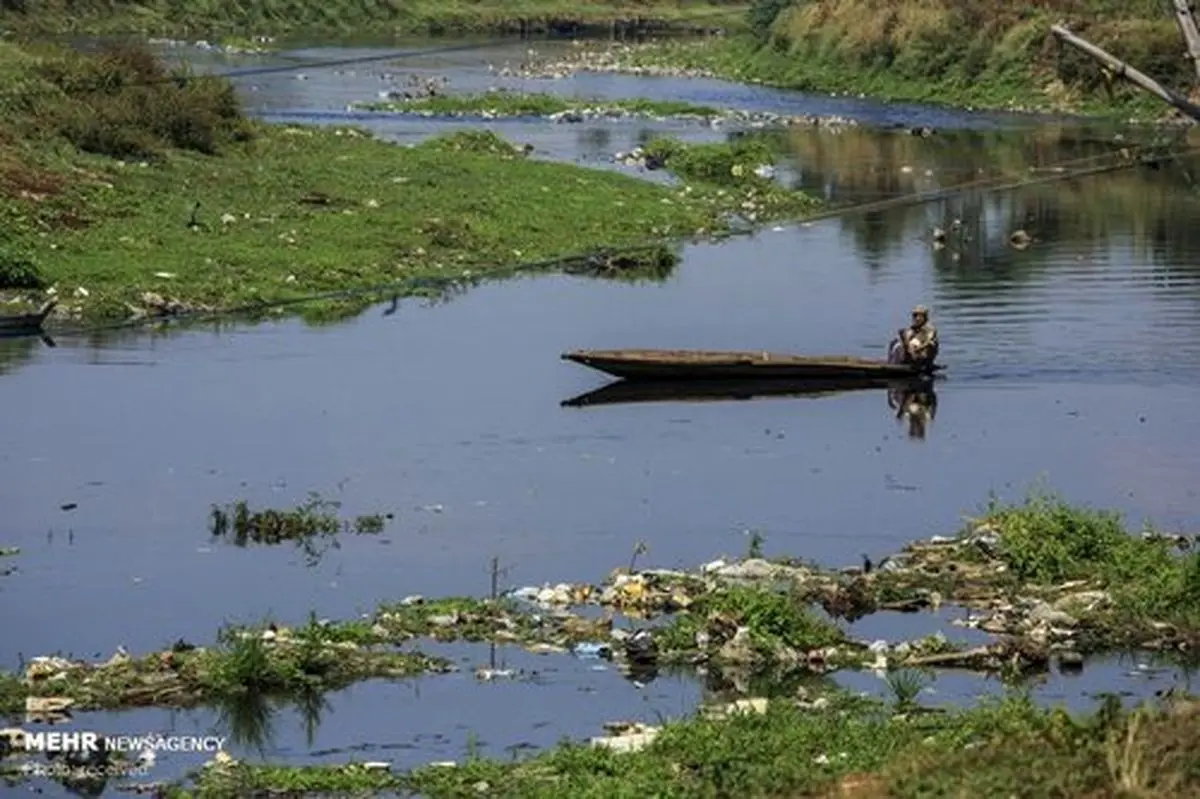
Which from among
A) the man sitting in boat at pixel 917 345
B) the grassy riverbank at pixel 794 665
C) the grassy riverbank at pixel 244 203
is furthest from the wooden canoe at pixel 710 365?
the grassy riverbank at pixel 244 203

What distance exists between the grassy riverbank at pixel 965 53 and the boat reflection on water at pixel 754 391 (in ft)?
102

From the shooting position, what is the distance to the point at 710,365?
83.6 feet

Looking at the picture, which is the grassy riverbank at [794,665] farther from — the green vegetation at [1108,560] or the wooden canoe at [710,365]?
the wooden canoe at [710,365]

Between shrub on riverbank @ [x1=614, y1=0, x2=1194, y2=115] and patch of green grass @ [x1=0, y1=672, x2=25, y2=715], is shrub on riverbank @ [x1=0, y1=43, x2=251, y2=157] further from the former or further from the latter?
shrub on riverbank @ [x1=614, y1=0, x2=1194, y2=115]

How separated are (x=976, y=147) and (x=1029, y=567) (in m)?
35.7

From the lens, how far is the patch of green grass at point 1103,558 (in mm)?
16578

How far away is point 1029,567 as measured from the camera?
700 inches

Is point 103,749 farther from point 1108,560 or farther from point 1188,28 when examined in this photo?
point 1108,560

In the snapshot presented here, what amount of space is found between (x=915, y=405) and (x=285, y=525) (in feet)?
28.0

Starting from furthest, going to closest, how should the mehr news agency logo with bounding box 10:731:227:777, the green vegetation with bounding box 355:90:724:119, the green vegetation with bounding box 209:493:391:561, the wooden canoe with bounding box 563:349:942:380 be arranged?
the green vegetation with bounding box 355:90:724:119 < the wooden canoe with bounding box 563:349:942:380 < the green vegetation with bounding box 209:493:391:561 < the mehr news agency logo with bounding box 10:731:227:777

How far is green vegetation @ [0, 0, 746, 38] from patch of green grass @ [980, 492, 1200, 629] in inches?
2426

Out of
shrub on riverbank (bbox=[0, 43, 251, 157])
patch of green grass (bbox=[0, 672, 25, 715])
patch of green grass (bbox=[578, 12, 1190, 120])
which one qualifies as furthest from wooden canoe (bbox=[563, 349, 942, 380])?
patch of green grass (bbox=[578, 12, 1190, 120])

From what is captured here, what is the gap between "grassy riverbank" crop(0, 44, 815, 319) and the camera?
29969mm

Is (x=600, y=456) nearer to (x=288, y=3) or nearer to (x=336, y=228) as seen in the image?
(x=336, y=228)
